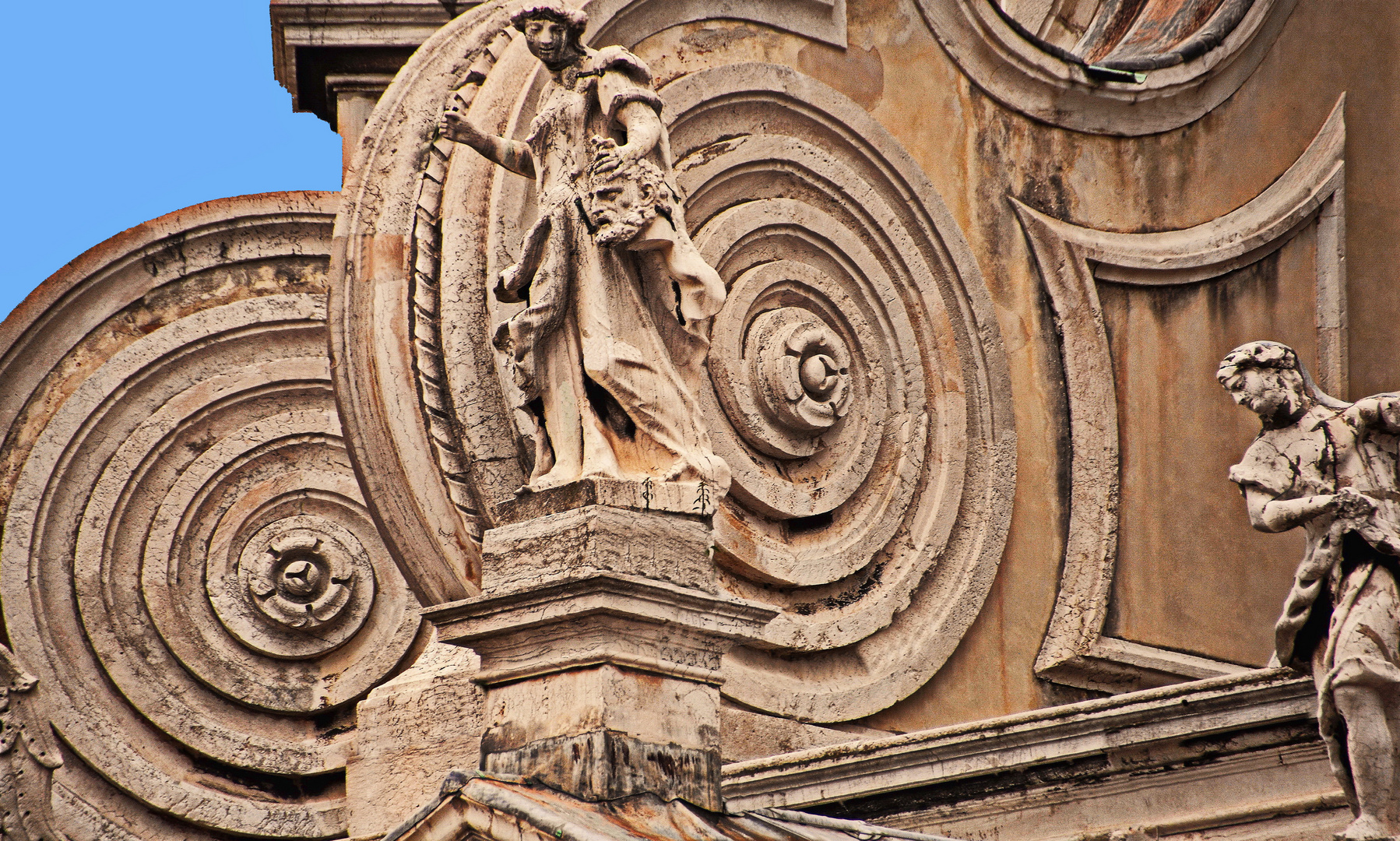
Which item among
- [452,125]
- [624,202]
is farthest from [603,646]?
[452,125]

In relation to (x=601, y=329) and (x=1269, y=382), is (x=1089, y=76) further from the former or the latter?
(x=601, y=329)

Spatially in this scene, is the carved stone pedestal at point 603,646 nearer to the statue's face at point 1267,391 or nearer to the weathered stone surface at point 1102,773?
the weathered stone surface at point 1102,773

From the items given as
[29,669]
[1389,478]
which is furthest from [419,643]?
[1389,478]

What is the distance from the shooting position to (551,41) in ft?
26.0

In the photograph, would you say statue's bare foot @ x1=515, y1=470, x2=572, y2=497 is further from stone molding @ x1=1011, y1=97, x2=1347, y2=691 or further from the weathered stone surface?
stone molding @ x1=1011, y1=97, x2=1347, y2=691

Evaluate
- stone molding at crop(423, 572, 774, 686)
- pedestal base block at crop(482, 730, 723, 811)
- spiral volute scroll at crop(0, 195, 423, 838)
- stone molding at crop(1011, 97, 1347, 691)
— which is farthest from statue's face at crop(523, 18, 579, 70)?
spiral volute scroll at crop(0, 195, 423, 838)

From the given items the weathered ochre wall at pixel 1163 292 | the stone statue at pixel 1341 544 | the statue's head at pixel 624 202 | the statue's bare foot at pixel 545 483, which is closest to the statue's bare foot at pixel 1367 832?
the stone statue at pixel 1341 544

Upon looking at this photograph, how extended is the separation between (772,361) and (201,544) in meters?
4.94

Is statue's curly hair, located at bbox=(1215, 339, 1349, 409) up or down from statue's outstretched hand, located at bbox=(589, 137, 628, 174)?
down

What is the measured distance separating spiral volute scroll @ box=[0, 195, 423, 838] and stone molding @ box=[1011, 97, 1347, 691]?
460 cm

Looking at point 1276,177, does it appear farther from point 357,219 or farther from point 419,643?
point 419,643

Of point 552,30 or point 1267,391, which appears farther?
point 552,30

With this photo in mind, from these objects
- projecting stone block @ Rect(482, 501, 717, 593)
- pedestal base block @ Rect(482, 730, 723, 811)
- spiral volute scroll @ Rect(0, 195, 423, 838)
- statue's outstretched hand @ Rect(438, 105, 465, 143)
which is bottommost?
pedestal base block @ Rect(482, 730, 723, 811)

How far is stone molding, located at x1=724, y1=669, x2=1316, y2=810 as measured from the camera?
308 inches
